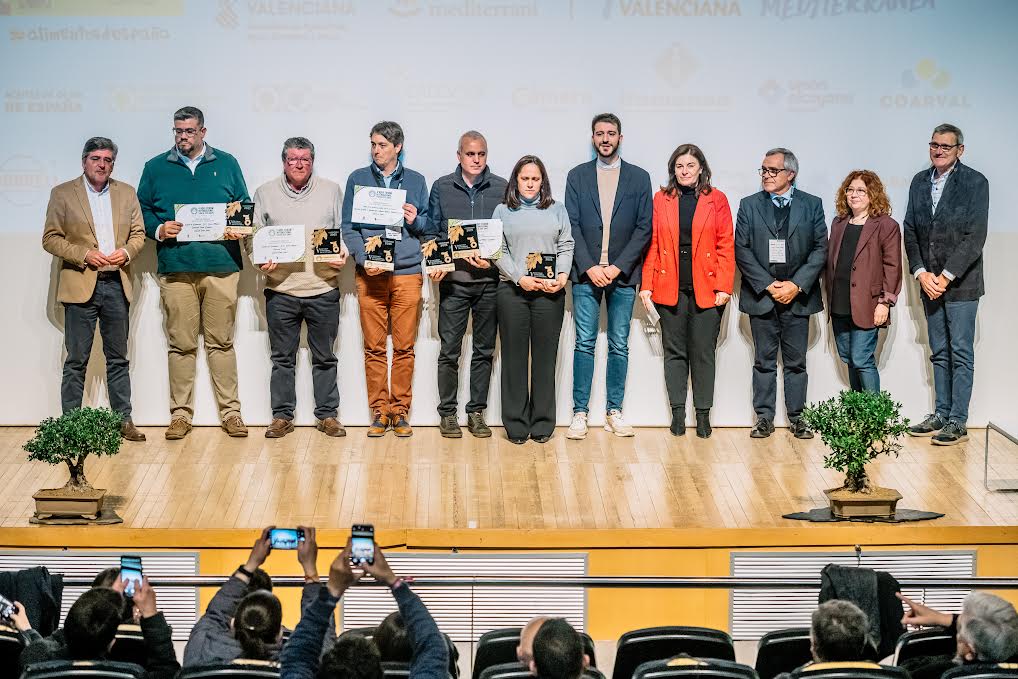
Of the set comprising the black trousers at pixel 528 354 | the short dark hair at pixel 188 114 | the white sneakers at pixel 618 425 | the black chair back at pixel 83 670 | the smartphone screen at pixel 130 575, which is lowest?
the black chair back at pixel 83 670

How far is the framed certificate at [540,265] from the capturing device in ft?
25.1

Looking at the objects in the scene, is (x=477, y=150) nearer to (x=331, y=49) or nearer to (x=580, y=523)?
(x=331, y=49)

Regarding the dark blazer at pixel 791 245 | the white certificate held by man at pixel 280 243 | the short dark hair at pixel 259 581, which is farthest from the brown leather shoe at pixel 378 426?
the short dark hair at pixel 259 581

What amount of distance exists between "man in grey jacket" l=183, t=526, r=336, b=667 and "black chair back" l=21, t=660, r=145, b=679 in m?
0.22

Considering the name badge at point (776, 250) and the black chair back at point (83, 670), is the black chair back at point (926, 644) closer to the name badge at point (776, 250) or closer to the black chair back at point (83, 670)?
the black chair back at point (83, 670)

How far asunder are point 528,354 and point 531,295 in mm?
354

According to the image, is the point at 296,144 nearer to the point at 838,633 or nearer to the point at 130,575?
the point at 130,575

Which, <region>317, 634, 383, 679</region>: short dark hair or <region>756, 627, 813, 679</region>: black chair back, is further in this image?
<region>756, 627, 813, 679</region>: black chair back

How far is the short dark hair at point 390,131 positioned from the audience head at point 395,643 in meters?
4.00

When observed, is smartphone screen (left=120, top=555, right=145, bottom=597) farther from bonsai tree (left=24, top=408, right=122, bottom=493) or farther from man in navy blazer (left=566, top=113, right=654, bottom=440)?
man in navy blazer (left=566, top=113, right=654, bottom=440)

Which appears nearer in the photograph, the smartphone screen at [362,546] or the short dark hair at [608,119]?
the smartphone screen at [362,546]

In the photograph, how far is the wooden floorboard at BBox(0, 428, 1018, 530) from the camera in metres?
6.77

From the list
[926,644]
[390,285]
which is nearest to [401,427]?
[390,285]

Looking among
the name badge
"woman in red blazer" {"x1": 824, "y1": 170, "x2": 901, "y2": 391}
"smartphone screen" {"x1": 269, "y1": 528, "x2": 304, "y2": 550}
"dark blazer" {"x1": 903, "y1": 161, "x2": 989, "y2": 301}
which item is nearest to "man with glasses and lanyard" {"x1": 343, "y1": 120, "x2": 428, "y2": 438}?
the name badge
